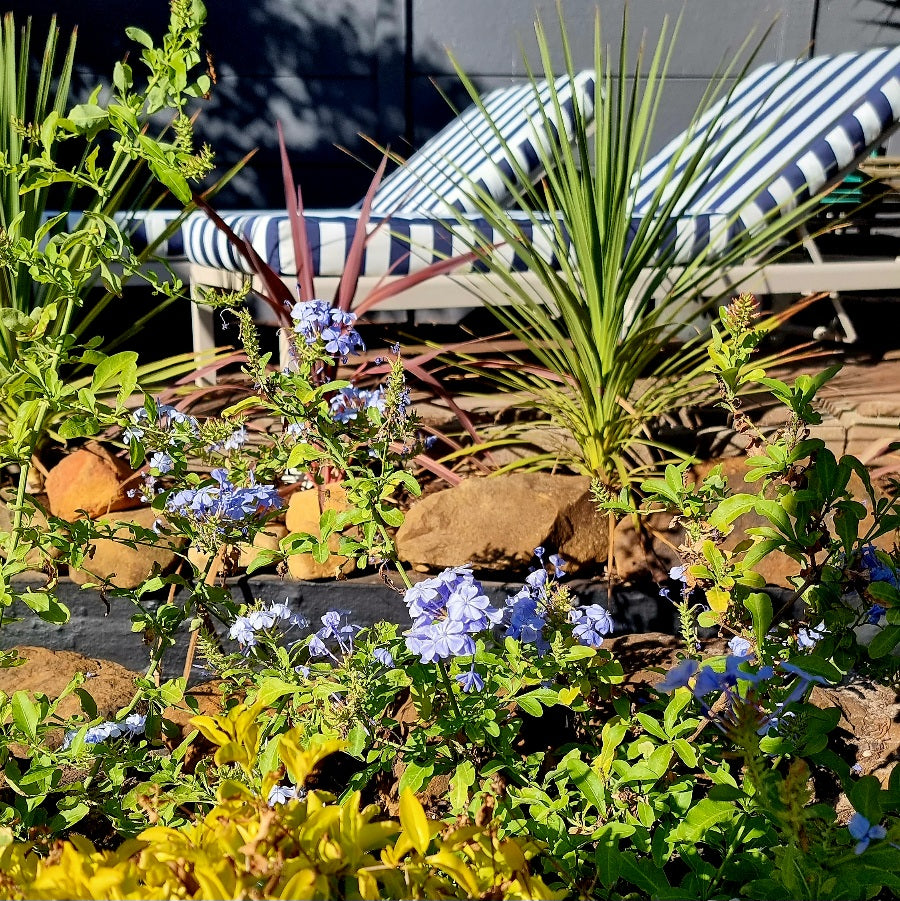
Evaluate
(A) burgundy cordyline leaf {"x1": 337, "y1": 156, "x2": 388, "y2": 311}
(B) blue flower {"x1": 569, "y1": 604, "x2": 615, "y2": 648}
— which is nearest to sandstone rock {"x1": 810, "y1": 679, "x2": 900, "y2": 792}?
(B) blue flower {"x1": 569, "y1": 604, "x2": 615, "y2": 648}

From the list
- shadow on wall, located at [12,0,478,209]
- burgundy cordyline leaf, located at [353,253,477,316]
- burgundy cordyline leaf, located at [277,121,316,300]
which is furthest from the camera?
shadow on wall, located at [12,0,478,209]

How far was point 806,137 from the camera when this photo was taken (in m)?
3.31

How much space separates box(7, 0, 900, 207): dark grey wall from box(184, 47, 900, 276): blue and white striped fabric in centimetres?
247

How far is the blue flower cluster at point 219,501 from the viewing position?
55.3 inches

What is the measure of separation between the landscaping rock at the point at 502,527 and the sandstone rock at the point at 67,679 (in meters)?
0.63

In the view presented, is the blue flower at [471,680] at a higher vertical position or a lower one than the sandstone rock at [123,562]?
higher

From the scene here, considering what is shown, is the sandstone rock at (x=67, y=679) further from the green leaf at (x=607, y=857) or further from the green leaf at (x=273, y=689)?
the green leaf at (x=607, y=857)

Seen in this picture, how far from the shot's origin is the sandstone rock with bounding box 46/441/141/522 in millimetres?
2289

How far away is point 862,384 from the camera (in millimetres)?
3236

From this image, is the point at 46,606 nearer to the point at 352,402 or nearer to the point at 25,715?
the point at 25,715

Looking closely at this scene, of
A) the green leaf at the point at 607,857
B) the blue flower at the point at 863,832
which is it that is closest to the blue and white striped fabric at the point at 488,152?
the green leaf at the point at 607,857

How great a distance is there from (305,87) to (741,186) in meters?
3.63

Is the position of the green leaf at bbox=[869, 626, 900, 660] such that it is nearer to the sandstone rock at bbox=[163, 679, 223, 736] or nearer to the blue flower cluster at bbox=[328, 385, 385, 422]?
the blue flower cluster at bbox=[328, 385, 385, 422]

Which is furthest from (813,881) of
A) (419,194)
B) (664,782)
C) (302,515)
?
(419,194)
